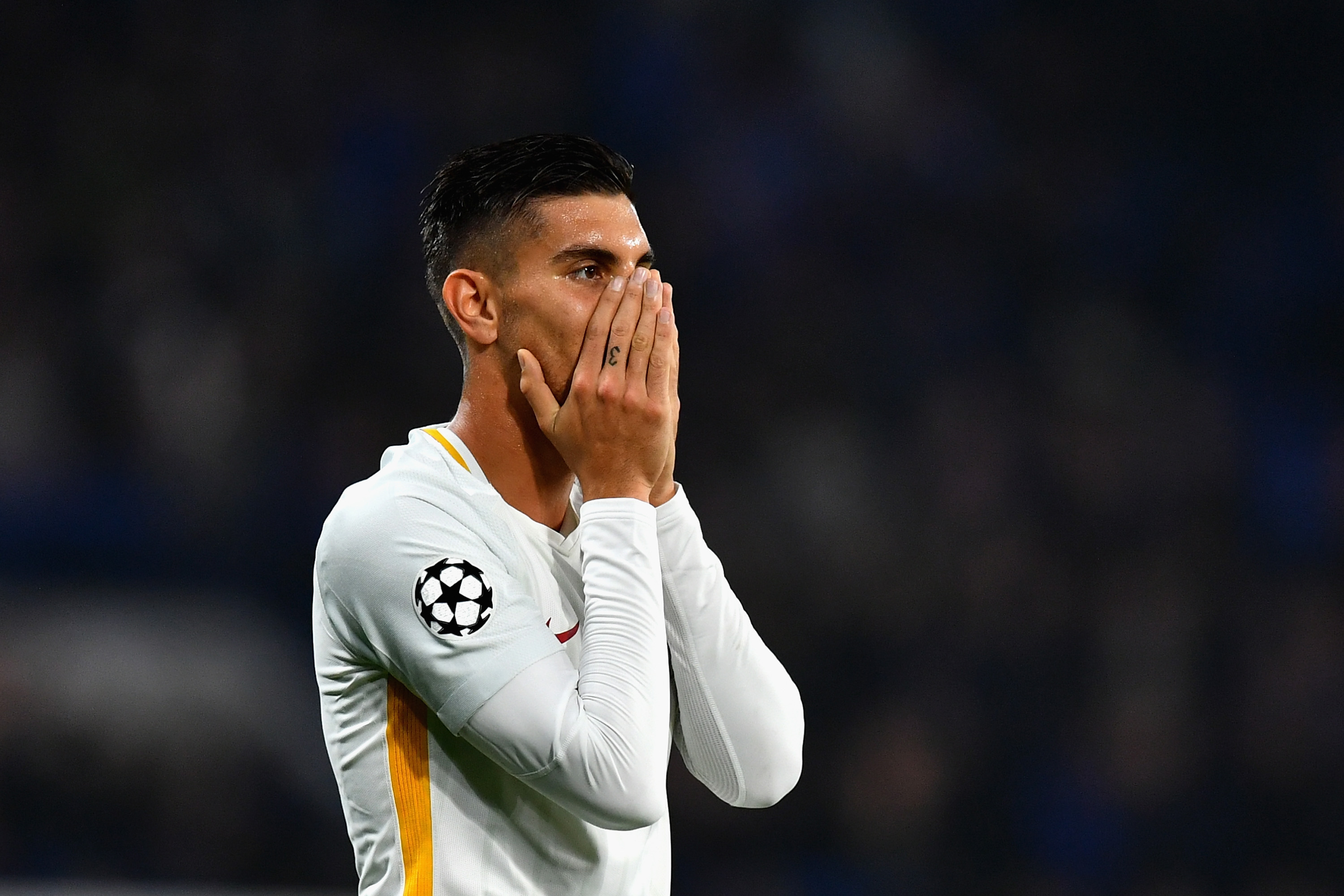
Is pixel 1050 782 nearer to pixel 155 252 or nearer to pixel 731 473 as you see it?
Answer: pixel 731 473

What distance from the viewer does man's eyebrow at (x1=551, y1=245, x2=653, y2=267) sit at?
79.5 inches

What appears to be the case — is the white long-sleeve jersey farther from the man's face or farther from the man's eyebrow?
the man's eyebrow

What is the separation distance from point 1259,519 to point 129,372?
467 cm

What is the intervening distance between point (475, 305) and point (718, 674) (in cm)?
72

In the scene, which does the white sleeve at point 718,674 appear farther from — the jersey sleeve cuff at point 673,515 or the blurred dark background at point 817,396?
the blurred dark background at point 817,396

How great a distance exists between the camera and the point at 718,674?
2.01m

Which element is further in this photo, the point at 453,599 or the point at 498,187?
the point at 498,187

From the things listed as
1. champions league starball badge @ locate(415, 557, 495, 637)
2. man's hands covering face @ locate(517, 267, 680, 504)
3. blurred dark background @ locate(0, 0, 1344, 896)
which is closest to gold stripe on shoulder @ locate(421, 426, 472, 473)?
man's hands covering face @ locate(517, 267, 680, 504)

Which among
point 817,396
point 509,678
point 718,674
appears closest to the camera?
point 509,678

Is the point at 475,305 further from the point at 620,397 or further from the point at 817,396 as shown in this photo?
the point at 817,396

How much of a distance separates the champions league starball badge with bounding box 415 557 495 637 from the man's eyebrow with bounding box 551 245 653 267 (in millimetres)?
543

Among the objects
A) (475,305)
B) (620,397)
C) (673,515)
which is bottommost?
(673,515)

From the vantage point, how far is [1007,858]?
484 cm

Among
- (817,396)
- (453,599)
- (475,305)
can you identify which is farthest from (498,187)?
(817,396)
